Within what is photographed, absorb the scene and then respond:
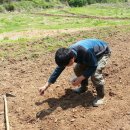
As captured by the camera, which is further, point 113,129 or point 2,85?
point 2,85

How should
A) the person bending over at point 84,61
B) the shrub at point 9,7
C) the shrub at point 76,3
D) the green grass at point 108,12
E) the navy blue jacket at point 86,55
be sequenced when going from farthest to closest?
the shrub at point 76,3, the shrub at point 9,7, the green grass at point 108,12, the navy blue jacket at point 86,55, the person bending over at point 84,61

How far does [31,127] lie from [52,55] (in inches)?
152

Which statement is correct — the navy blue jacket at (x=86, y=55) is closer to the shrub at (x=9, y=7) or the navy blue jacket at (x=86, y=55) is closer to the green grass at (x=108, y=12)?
the green grass at (x=108, y=12)

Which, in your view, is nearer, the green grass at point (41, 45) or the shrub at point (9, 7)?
the green grass at point (41, 45)

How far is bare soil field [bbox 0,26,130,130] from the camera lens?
19.5 ft

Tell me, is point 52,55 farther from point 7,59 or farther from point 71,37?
point 71,37

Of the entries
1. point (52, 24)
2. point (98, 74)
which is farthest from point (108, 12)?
point (98, 74)

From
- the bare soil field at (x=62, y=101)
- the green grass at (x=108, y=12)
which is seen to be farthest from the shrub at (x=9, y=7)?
the bare soil field at (x=62, y=101)

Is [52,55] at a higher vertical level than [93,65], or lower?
lower

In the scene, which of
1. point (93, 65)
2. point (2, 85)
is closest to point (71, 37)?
point (2, 85)

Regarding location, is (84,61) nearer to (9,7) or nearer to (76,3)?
(9,7)

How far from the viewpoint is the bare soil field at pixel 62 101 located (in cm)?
595

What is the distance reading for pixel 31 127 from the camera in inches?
238

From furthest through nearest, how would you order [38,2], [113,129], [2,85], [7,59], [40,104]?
[38,2] → [7,59] → [2,85] → [40,104] → [113,129]
